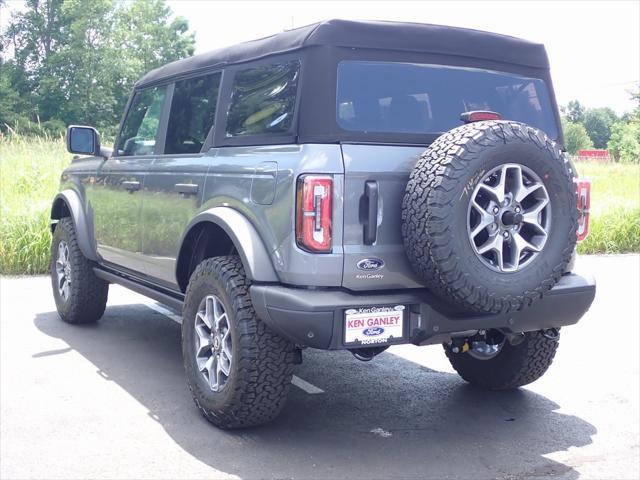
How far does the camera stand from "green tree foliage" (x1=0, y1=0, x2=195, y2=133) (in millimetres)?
53219

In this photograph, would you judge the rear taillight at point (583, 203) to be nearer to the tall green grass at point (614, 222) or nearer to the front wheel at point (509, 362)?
the front wheel at point (509, 362)

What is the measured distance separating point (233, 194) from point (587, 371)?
9.99ft

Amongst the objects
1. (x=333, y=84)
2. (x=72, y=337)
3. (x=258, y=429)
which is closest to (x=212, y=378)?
(x=258, y=429)

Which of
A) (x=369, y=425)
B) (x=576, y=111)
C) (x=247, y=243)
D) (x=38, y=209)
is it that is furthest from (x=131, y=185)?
(x=576, y=111)

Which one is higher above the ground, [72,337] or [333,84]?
[333,84]

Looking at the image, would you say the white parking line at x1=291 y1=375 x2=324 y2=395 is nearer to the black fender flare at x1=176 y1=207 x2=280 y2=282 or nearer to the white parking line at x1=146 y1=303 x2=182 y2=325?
the black fender flare at x1=176 y1=207 x2=280 y2=282

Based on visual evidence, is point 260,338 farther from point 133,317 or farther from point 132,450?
point 133,317

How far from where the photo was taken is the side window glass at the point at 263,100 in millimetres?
3812

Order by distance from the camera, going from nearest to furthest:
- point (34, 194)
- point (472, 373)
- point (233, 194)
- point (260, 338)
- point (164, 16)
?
point (260, 338), point (233, 194), point (472, 373), point (34, 194), point (164, 16)

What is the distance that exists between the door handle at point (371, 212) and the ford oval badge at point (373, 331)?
393 millimetres

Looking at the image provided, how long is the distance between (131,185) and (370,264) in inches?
90.8

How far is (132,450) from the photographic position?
3.75m

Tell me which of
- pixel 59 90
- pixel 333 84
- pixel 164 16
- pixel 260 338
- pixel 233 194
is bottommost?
pixel 260 338

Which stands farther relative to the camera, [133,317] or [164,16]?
[164,16]
